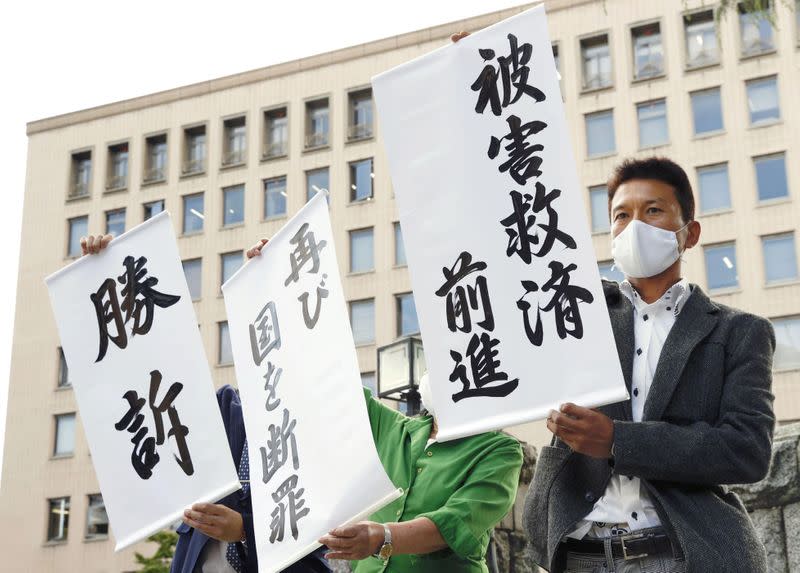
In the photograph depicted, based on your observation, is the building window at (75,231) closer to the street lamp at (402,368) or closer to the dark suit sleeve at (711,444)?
the street lamp at (402,368)

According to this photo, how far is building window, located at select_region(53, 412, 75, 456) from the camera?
37.1 meters

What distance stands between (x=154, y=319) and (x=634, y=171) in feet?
6.61

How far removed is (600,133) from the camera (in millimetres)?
32500

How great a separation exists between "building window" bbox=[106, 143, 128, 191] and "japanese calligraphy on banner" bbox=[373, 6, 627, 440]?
122ft

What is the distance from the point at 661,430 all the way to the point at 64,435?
120 ft

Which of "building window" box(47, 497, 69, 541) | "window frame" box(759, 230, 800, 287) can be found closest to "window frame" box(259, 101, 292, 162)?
"building window" box(47, 497, 69, 541)

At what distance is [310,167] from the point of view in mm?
35969

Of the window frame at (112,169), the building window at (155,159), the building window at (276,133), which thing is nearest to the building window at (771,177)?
the building window at (276,133)

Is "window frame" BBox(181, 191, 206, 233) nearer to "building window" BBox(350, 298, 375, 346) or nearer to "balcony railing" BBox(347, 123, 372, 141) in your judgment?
"balcony railing" BBox(347, 123, 372, 141)

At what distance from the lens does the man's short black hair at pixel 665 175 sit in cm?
334

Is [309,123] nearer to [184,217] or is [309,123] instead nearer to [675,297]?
[184,217]

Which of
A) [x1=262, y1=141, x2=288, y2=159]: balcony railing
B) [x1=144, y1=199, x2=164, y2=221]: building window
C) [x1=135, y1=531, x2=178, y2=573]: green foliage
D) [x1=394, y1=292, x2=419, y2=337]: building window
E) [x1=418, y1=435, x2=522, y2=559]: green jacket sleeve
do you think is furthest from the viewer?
[x1=144, y1=199, x2=164, y2=221]: building window

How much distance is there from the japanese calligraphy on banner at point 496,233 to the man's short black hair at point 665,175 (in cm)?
30

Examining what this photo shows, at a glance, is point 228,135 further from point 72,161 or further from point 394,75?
point 394,75
